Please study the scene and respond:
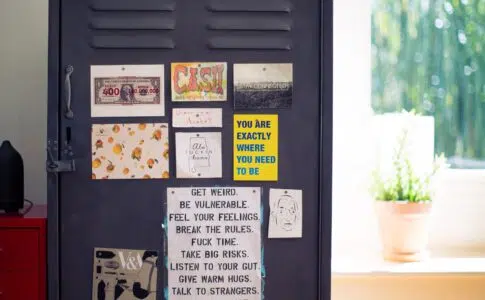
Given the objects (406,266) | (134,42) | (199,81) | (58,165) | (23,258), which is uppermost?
(134,42)

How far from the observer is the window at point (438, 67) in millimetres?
3049

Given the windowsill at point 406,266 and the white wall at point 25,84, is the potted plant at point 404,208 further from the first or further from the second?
the white wall at point 25,84

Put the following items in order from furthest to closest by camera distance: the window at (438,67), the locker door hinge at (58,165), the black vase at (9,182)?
the window at (438,67) → the black vase at (9,182) → the locker door hinge at (58,165)

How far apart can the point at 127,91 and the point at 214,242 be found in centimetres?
51

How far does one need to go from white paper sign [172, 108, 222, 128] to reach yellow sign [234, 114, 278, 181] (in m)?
0.06

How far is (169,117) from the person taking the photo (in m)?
1.99

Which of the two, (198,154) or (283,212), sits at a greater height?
(198,154)

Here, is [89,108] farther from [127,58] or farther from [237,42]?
[237,42]

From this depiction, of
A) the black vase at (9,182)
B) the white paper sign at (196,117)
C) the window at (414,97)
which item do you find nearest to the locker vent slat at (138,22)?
the white paper sign at (196,117)

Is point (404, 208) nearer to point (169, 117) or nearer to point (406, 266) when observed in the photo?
point (406, 266)

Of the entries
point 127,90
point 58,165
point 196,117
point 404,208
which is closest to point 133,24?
point 127,90

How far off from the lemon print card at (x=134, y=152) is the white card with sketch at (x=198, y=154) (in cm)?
4

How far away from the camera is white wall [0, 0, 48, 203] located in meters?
2.62

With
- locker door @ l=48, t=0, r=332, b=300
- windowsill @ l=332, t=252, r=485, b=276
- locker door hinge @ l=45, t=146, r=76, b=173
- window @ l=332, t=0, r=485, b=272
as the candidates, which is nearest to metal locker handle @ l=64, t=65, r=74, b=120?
locker door @ l=48, t=0, r=332, b=300
